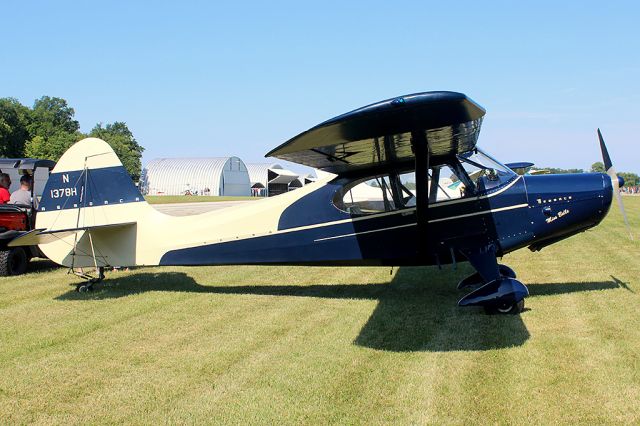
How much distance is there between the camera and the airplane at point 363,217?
658 centimetres

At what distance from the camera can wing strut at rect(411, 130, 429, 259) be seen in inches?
231

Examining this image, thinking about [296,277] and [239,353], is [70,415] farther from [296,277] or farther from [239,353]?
[296,277]

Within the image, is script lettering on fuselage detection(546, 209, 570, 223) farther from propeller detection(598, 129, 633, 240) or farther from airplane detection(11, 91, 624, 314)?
propeller detection(598, 129, 633, 240)

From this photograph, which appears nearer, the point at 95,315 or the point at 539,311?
the point at 539,311

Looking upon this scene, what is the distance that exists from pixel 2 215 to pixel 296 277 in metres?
6.11

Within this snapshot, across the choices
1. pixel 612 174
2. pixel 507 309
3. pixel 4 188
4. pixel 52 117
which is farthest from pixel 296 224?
pixel 52 117

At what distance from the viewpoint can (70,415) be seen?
3.91m

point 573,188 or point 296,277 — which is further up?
point 573,188

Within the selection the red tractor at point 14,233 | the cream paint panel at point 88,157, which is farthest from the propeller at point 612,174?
the red tractor at point 14,233

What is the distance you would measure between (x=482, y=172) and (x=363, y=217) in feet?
5.77

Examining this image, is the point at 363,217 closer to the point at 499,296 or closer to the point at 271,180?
the point at 499,296

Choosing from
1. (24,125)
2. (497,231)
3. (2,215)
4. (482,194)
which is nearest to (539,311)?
(497,231)

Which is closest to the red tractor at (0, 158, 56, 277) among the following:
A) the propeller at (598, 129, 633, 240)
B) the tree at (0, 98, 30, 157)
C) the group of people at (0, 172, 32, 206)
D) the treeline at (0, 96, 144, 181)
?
the group of people at (0, 172, 32, 206)

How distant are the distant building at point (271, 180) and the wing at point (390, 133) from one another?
7613 cm
